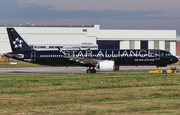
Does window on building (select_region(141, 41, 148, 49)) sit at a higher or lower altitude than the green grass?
higher

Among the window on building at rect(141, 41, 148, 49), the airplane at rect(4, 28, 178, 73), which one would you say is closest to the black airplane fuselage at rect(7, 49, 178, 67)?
the airplane at rect(4, 28, 178, 73)

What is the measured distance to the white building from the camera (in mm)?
124562

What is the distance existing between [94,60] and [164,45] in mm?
94435

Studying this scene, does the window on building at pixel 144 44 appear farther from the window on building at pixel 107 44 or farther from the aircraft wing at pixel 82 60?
the aircraft wing at pixel 82 60

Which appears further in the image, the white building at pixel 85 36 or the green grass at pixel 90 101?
the white building at pixel 85 36

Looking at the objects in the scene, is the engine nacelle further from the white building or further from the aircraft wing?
the white building

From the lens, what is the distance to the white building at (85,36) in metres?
125

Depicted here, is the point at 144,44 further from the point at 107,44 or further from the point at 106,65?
the point at 106,65

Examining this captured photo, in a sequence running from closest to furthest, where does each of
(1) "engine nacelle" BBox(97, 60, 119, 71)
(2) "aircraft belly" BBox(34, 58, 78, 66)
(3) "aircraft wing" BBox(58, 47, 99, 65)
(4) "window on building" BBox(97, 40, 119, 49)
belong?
(1) "engine nacelle" BBox(97, 60, 119, 71) < (3) "aircraft wing" BBox(58, 47, 99, 65) < (2) "aircraft belly" BBox(34, 58, 78, 66) < (4) "window on building" BBox(97, 40, 119, 49)

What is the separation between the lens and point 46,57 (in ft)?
153

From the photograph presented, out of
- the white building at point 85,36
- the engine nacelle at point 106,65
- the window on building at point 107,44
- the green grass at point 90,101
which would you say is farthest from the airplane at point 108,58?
the window on building at point 107,44

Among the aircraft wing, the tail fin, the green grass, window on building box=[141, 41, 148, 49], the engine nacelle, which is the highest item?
window on building box=[141, 41, 148, 49]

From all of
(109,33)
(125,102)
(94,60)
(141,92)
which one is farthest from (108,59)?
(109,33)

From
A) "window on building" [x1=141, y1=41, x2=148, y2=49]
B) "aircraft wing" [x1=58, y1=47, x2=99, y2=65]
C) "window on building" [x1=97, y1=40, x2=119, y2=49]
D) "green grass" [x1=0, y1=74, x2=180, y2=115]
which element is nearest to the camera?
"green grass" [x1=0, y1=74, x2=180, y2=115]
